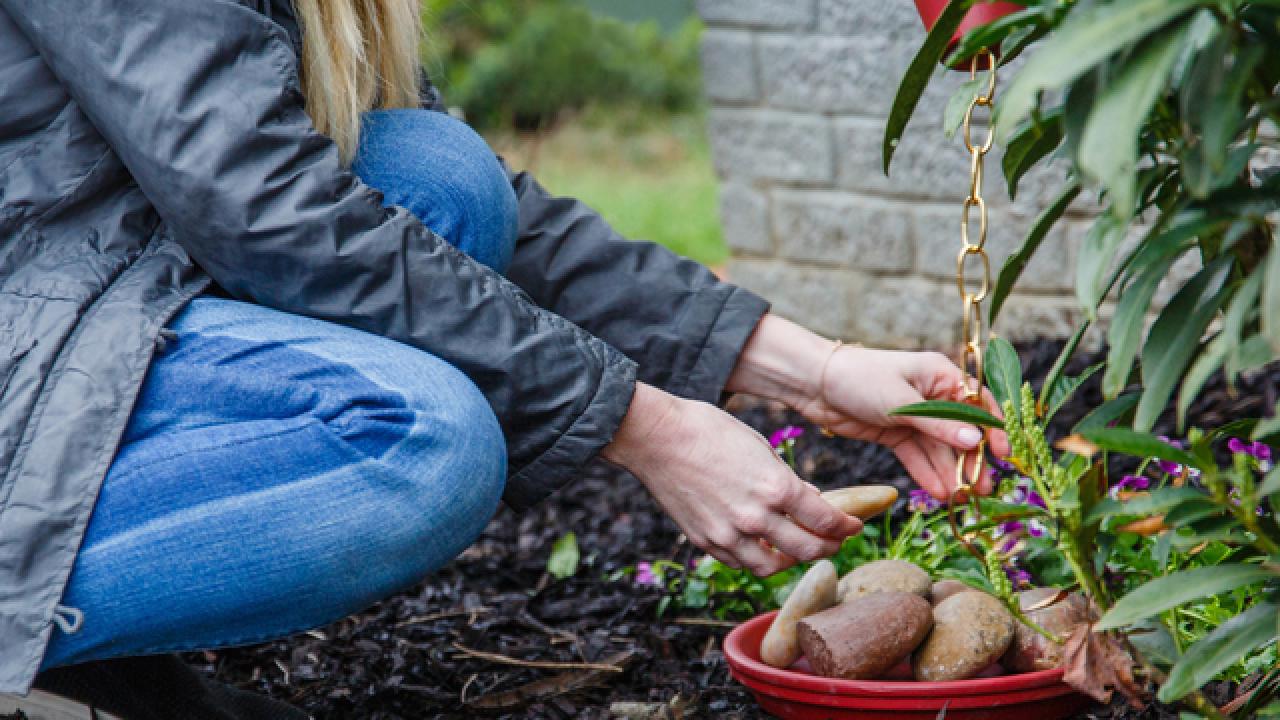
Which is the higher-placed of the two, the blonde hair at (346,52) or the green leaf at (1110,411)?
the blonde hair at (346,52)

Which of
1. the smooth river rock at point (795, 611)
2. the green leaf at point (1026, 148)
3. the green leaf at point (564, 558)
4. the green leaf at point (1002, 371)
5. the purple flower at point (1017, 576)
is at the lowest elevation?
the green leaf at point (564, 558)

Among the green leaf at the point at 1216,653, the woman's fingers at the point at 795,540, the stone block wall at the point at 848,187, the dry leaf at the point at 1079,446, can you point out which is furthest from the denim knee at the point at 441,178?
the stone block wall at the point at 848,187

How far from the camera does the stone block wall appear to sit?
10.6 ft

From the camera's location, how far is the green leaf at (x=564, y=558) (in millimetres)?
2398

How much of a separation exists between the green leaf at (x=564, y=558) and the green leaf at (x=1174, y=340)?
1450 millimetres

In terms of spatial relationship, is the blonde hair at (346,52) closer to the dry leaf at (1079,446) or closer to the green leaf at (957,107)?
the green leaf at (957,107)

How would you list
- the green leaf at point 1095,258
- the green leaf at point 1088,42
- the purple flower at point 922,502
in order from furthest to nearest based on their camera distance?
the purple flower at point 922,502 → the green leaf at point 1095,258 → the green leaf at point 1088,42

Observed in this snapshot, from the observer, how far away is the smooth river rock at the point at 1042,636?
59.6 inches

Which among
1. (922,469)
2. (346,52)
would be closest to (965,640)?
(922,469)

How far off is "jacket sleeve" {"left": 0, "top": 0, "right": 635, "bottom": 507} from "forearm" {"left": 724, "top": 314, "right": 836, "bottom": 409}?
0.35 metres

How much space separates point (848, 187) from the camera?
351 centimetres

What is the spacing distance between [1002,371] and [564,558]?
1.25 m

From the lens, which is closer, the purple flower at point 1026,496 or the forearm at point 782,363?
the forearm at point 782,363

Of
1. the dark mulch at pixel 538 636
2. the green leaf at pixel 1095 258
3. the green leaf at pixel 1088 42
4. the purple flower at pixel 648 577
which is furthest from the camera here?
the purple flower at pixel 648 577
